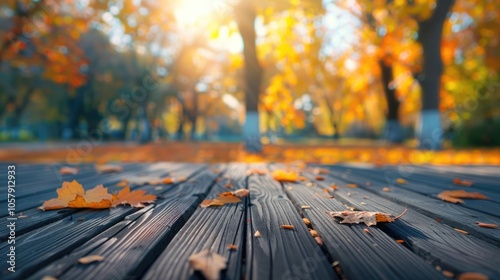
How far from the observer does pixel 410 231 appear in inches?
45.1

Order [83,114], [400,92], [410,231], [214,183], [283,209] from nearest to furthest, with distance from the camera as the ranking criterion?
1. [410,231]
2. [283,209]
3. [214,183]
4. [400,92]
5. [83,114]

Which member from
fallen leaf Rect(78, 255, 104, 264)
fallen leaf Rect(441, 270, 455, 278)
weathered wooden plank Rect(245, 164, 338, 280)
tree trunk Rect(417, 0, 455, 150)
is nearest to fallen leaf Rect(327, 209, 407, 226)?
weathered wooden plank Rect(245, 164, 338, 280)

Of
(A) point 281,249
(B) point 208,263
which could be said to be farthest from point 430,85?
(B) point 208,263

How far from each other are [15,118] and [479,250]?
36.5m

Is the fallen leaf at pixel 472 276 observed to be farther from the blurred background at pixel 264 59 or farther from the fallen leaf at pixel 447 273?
the blurred background at pixel 264 59

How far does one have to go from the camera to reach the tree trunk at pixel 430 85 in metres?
8.10

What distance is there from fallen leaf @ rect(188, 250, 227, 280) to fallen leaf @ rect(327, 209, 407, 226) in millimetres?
596

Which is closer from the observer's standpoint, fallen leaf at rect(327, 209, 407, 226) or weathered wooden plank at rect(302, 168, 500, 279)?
weathered wooden plank at rect(302, 168, 500, 279)

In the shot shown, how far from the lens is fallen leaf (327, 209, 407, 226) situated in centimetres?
122

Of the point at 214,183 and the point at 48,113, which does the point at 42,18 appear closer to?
the point at 214,183

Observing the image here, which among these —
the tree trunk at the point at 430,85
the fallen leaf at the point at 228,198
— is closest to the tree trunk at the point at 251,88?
the tree trunk at the point at 430,85

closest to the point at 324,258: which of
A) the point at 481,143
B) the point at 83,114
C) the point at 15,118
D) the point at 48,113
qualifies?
the point at 481,143

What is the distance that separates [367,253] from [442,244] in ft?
1.02

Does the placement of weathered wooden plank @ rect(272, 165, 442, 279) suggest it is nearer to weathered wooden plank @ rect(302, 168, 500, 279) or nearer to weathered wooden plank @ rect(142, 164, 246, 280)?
weathered wooden plank @ rect(302, 168, 500, 279)
